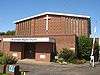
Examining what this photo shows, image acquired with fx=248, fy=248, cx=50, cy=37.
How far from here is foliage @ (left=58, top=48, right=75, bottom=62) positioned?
36.1m

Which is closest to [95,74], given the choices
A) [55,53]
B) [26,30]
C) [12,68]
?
[12,68]

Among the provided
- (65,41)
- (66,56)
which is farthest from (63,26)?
(66,56)

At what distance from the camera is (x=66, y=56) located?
3616 centimetres

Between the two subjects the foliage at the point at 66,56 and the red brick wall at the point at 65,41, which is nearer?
the foliage at the point at 66,56

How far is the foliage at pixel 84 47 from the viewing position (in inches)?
1559

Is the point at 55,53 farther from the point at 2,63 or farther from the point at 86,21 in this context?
the point at 2,63

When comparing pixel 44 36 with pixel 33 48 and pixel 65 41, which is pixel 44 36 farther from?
pixel 33 48

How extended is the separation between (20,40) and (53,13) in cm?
1169

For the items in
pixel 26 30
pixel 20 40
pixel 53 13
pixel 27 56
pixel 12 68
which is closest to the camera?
pixel 12 68

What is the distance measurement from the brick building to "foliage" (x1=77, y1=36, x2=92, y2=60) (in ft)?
4.41

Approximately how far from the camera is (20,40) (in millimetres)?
38031

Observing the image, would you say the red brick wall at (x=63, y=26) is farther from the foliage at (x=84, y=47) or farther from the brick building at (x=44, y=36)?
the foliage at (x=84, y=47)

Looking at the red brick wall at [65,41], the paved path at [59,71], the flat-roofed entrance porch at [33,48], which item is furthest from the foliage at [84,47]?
the paved path at [59,71]

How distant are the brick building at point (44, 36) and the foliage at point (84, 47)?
1345 mm
